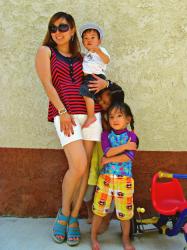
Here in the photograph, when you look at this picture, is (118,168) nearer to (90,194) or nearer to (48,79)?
(90,194)

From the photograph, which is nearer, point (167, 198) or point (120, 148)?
point (120, 148)

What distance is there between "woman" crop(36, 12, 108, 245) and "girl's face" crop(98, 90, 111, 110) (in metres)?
0.07

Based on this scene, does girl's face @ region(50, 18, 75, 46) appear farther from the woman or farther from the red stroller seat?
the red stroller seat

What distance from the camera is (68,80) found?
11.4 ft

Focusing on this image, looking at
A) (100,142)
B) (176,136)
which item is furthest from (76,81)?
(176,136)

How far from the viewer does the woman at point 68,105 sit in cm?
340

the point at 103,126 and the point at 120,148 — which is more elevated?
the point at 103,126

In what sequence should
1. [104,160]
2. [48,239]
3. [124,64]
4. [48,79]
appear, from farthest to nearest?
[124,64]
[48,239]
[104,160]
[48,79]

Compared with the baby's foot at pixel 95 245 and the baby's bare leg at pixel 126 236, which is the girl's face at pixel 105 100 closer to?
the baby's bare leg at pixel 126 236

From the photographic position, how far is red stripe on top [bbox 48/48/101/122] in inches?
135

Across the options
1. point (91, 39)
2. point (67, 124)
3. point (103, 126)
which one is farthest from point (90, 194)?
point (91, 39)

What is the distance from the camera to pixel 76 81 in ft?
11.4

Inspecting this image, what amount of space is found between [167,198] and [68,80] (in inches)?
57.1

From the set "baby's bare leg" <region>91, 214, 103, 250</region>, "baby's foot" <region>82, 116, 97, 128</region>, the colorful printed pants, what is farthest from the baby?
"baby's bare leg" <region>91, 214, 103, 250</region>
